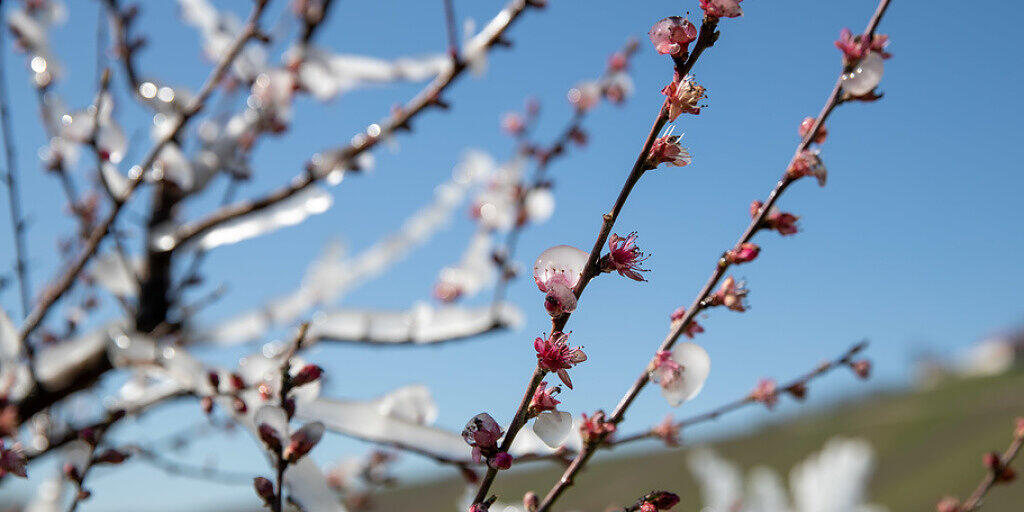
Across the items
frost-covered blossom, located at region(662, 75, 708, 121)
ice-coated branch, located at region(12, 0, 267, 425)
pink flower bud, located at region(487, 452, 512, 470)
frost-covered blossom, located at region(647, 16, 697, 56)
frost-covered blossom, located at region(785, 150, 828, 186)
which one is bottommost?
pink flower bud, located at region(487, 452, 512, 470)

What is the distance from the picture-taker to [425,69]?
7.65ft

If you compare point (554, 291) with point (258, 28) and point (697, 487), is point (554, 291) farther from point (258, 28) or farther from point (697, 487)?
point (697, 487)

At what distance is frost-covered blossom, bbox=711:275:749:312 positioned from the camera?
0.97m

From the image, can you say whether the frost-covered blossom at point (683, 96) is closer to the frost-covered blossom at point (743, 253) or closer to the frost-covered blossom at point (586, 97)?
the frost-covered blossom at point (743, 253)

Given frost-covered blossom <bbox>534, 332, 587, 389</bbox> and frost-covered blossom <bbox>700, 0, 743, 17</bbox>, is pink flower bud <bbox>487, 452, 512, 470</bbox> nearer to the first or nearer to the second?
frost-covered blossom <bbox>534, 332, 587, 389</bbox>

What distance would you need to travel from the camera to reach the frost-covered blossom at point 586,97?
98.2 inches

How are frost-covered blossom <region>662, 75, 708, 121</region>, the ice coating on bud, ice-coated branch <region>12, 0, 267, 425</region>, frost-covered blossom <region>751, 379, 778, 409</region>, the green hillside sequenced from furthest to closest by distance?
1. the green hillside
2. ice-coated branch <region>12, 0, 267, 425</region>
3. frost-covered blossom <region>751, 379, 778, 409</region>
4. the ice coating on bud
5. frost-covered blossom <region>662, 75, 708, 121</region>

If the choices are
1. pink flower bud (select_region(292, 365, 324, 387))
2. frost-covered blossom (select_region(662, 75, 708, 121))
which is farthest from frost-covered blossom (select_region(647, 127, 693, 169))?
pink flower bud (select_region(292, 365, 324, 387))

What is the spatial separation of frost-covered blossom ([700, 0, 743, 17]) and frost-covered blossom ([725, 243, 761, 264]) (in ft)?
1.10

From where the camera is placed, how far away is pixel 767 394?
1.46 metres

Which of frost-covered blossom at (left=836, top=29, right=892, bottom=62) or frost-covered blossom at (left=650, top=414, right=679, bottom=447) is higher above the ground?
frost-covered blossom at (left=836, top=29, right=892, bottom=62)

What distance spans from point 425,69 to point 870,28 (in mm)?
1584

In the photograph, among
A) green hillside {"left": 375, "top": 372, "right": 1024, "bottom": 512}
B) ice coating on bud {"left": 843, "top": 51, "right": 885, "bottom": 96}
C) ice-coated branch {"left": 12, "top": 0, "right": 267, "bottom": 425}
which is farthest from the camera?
green hillside {"left": 375, "top": 372, "right": 1024, "bottom": 512}

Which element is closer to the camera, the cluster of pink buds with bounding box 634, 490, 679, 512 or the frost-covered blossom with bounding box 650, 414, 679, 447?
the cluster of pink buds with bounding box 634, 490, 679, 512
